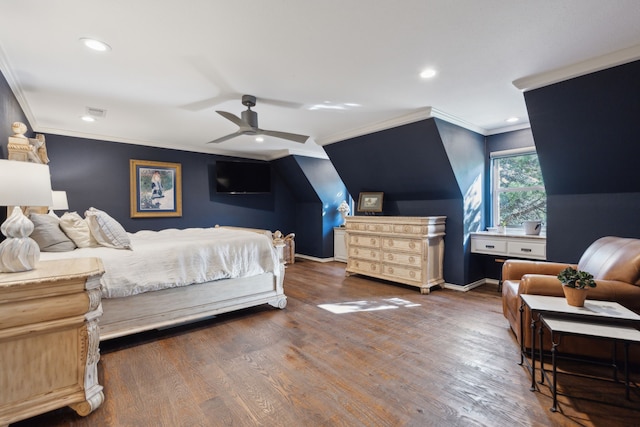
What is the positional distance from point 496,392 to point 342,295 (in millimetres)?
2295

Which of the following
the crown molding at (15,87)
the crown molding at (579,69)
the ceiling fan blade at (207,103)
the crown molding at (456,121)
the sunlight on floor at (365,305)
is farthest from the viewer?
the crown molding at (456,121)

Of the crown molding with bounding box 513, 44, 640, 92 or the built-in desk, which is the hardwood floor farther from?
the crown molding with bounding box 513, 44, 640, 92

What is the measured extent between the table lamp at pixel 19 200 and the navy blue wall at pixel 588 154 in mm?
3907

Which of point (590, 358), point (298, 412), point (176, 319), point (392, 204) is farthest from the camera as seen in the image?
point (392, 204)

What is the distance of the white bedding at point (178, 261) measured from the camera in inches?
95.8

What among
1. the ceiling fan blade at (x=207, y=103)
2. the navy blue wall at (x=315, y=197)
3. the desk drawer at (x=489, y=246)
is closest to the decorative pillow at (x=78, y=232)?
the ceiling fan blade at (x=207, y=103)

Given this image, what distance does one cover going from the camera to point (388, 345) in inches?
99.6

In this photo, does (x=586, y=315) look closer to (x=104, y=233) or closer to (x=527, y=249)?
(x=527, y=249)

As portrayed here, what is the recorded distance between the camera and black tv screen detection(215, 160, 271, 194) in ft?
19.5

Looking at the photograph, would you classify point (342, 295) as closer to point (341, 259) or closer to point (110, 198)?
point (341, 259)

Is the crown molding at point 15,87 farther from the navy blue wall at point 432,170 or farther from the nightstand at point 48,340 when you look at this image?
the navy blue wall at point 432,170

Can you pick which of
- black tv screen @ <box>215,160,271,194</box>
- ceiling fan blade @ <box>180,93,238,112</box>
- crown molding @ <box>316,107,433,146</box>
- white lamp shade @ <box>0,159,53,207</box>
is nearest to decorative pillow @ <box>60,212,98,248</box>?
white lamp shade @ <box>0,159,53,207</box>

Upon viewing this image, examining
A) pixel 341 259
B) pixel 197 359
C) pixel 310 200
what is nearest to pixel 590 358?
pixel 197 359

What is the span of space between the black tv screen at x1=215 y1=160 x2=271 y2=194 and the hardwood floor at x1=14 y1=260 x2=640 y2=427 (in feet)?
10.9
